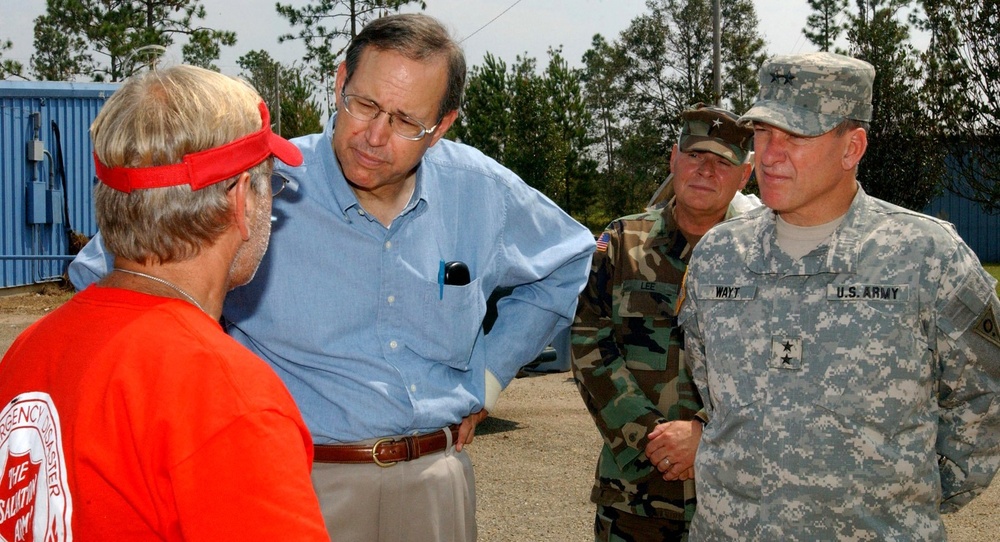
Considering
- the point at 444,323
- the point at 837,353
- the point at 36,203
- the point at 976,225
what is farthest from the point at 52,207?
the point at 976,225

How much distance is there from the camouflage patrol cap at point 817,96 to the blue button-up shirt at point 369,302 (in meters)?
0.86

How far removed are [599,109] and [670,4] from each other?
447 inches

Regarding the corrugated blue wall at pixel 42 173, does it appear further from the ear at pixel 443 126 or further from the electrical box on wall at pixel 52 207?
the ear at pixel 443 126

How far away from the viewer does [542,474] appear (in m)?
6.46

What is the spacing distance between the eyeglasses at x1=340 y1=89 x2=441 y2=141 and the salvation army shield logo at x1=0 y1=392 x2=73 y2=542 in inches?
51.7

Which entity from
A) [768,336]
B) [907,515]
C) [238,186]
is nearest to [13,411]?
[238,186]

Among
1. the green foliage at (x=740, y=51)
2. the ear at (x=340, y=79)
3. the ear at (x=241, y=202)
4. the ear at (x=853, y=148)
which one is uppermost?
the green foliage at (x=740, y=51)

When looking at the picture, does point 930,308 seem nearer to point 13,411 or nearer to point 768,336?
point 768,336

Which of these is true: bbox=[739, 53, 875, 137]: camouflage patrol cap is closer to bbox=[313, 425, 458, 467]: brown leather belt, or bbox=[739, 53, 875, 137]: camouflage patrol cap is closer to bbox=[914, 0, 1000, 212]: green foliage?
bbox=[313, 425, 458, 467]: brown leather belt

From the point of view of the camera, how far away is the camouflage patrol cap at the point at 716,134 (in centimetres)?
360

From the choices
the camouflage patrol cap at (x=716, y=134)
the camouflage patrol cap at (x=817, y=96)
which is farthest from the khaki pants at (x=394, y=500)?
the camouflage patrol cap at (x=716, y=134)

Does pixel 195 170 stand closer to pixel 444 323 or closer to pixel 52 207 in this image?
pixel 444 323

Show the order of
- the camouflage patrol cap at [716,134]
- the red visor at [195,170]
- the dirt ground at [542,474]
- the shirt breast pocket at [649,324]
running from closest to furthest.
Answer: the red visor at [195,170]
the shirt breast pocket at [649,324]
the camouflage patrol cap at [716,134]
the dirt ground at [542,474]

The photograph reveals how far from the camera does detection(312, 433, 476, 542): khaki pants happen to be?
2508 millimetres
